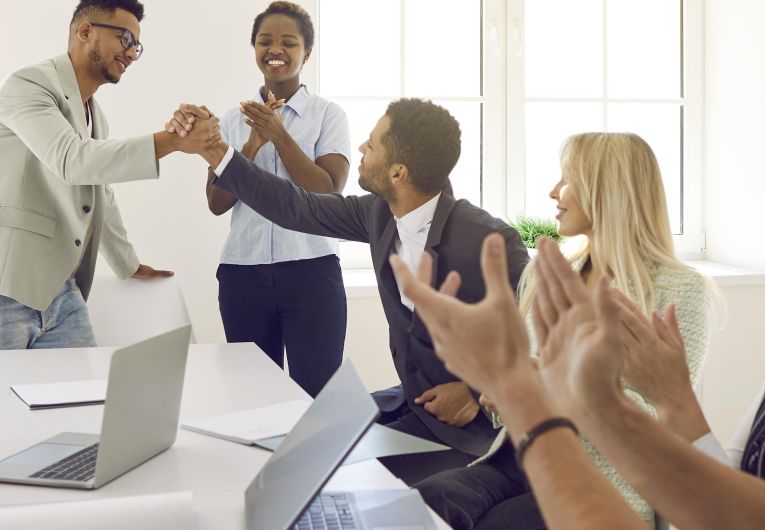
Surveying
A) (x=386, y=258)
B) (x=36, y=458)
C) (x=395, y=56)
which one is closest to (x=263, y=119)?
(x=386, y=258)

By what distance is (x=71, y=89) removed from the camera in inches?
104

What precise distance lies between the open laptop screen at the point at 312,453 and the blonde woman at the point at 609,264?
0.62 metres

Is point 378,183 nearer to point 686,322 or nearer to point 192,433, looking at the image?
point 686,322

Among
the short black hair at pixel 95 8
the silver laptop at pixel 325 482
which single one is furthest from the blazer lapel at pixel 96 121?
the silver laptop at pixel 325 482

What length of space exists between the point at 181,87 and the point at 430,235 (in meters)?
1.69

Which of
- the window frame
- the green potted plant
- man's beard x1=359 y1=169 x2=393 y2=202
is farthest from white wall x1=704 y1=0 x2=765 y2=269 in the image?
man's beard x1=359 y1=169 x2=393 y2=202

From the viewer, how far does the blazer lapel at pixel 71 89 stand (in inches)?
103

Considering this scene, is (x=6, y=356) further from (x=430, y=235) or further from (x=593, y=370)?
(x=593, y=370)

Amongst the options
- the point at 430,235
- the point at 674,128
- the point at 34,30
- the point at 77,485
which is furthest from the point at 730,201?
the point at 77,485

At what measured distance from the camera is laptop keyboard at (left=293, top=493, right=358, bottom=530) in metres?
1.09

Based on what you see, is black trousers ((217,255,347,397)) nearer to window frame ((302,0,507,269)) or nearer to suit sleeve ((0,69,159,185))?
suit sleeve ((0,69,159,185))

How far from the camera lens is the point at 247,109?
2.78m

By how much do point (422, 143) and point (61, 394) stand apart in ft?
3.77

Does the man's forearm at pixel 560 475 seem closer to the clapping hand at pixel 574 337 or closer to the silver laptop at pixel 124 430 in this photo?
the clapping hand at pixel 574 337
